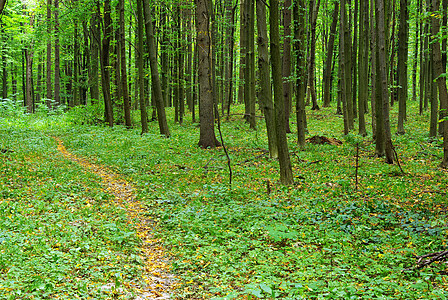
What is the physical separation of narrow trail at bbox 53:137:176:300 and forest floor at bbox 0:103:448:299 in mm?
60

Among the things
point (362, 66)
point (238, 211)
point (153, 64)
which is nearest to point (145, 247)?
point (238, 211)

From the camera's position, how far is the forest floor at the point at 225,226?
449 cm

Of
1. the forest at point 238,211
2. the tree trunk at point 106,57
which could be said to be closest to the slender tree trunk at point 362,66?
the forest at point 238,211

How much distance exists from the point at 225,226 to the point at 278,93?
4.05 metres

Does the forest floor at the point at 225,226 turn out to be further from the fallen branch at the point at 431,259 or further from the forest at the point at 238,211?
the fallen branch at the point at 431,259

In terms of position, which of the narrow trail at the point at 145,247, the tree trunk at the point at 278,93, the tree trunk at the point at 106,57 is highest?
the tree trunk at the point at 106,57

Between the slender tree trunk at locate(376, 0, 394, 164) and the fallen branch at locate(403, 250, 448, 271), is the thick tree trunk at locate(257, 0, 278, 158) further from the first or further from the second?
the fallen branch at locate(403, 250, 448, 271)

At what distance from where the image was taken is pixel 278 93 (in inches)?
351

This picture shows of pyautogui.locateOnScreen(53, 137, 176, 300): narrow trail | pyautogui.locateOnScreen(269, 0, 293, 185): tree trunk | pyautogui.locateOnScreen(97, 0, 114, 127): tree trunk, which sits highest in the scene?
pyautogui.locateOnScreen(97, 0, 114, 127): tree trunk

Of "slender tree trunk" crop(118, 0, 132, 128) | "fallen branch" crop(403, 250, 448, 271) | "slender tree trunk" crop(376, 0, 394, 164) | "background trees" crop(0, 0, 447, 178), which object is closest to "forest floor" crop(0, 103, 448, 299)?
"fallen branch" crop(403, 250, 448, 271)

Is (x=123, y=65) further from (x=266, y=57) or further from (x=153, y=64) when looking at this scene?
(x=266, y=57)

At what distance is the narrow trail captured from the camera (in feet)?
15.0

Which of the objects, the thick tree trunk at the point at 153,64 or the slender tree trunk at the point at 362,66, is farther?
the slender tree trunk at the point at 362,66

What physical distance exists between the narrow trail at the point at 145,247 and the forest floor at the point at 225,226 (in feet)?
0.20
